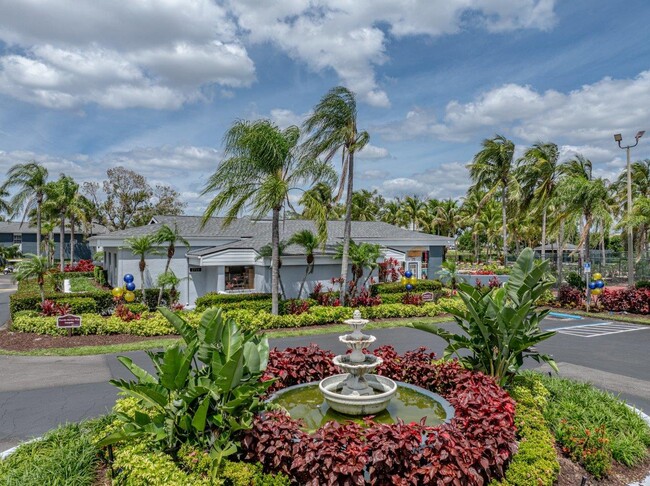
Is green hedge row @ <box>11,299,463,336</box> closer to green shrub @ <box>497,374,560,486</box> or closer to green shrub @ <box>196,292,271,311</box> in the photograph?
green shrub @ <box>196,292,271,311</box>

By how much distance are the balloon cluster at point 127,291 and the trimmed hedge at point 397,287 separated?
11.7 metres

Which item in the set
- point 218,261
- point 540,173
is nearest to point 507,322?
point 218,261

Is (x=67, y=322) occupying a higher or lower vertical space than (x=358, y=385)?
lower

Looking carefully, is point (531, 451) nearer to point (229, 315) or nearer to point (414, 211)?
point (229, 315)

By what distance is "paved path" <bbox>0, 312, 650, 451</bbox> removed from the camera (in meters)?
8.40

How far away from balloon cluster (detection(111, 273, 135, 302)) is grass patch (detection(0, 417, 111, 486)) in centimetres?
1185

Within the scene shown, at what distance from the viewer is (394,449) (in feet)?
15.8

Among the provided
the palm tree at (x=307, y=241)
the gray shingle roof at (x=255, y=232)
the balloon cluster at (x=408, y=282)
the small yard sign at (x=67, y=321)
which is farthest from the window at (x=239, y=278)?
the balloon cluster at (x=408, y=282)

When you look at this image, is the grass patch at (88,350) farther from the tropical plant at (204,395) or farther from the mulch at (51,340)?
the tropical plant at (204,395)

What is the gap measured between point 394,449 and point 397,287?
1883cm

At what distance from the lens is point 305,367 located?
8.30 metres

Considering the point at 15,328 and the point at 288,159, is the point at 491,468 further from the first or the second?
the point at 15,328

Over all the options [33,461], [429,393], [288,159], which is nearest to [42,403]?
[33,461]

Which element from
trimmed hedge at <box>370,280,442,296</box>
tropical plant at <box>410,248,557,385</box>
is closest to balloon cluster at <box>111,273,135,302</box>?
trimmed hedge at <box>370,280,442,296</box>
